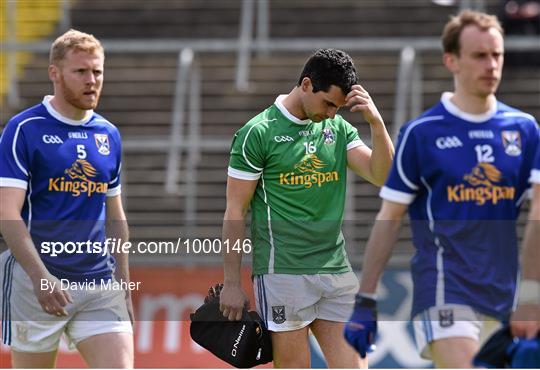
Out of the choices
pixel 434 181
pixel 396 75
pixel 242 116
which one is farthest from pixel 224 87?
pixel 434 181

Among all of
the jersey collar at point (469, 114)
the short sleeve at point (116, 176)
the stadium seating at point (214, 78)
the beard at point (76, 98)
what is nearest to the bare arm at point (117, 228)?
the short sleeve at point (116, 176)

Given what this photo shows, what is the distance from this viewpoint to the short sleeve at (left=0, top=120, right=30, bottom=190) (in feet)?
22.3

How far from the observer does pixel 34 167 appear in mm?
6887

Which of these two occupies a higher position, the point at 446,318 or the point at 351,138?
the point at 351,138

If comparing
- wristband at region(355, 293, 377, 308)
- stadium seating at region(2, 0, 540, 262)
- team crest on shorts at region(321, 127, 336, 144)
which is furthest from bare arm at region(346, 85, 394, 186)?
stadium seating at region(2, 0, 540, 262)

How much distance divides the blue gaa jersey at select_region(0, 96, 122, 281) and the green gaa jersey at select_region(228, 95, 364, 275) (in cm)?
76

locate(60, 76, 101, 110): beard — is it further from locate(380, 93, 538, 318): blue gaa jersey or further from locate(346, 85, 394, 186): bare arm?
locate(380, 93, 538, 318): blue gaa jersey

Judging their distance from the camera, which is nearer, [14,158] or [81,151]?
[14,158]

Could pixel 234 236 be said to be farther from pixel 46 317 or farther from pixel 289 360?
pixel 46 317

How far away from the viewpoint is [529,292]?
5.67m

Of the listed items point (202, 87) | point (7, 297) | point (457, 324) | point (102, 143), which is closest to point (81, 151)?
point (102, 143)

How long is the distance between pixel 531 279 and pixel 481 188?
46 centimetres

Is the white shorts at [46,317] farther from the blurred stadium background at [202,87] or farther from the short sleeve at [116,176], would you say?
the blurred stadium background at [202,87]

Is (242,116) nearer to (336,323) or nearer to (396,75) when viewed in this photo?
(396,75)
